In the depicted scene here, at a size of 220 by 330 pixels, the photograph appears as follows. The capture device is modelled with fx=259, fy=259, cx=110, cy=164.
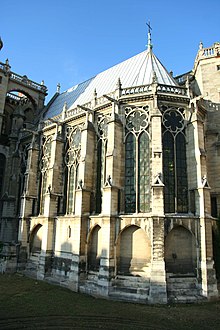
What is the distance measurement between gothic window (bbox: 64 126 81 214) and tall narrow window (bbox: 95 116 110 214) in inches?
99.2

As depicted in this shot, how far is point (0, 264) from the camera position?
2406cm

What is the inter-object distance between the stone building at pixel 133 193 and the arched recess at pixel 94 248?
67 millimetres

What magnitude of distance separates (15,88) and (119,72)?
→ 14951 mm

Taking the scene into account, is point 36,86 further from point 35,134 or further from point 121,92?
point 121,92

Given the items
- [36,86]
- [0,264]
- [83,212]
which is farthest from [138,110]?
[36,86]

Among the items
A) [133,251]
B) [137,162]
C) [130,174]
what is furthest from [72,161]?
[133,251]

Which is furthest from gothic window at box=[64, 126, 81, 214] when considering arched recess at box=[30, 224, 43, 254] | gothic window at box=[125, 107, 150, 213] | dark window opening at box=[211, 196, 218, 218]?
dark window opening at box=[211, 196, 218, 218]

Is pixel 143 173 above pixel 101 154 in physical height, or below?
below

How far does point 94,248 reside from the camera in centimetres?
1856

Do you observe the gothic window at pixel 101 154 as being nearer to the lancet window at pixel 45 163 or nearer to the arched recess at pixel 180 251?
the arched recess at pixel 180 251

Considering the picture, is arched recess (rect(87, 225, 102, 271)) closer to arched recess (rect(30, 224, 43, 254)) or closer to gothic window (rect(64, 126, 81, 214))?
gothic window (rect(64, 126, 81, 214))

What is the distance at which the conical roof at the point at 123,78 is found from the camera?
71.2 ft

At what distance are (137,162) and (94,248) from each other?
6893 millimetres

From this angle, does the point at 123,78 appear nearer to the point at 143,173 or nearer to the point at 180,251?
the point at 143,173
